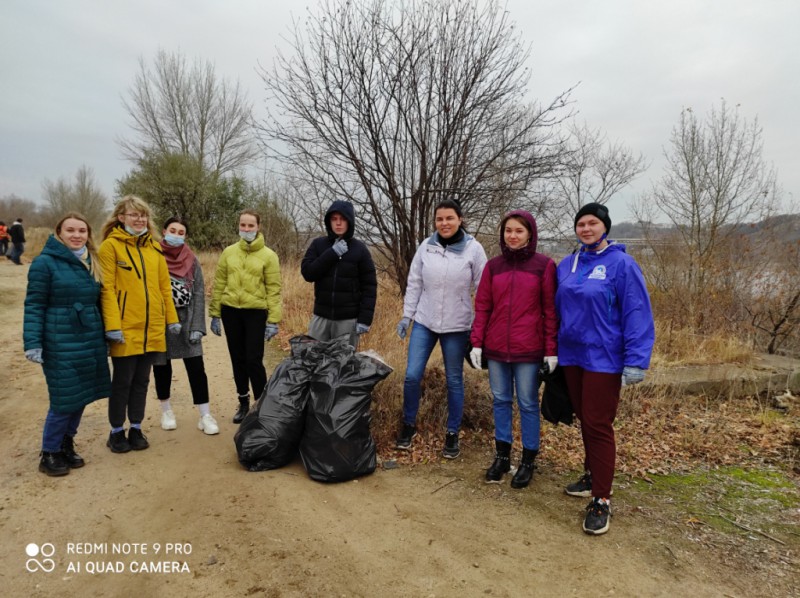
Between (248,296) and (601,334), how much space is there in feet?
9.05

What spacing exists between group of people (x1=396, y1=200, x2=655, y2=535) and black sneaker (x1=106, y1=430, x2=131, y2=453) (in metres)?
2.10

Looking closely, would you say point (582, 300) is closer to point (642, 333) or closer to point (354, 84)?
point (642, 333)

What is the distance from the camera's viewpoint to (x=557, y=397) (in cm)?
309

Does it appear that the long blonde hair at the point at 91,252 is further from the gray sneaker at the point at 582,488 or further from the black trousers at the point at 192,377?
the gray sneaker at the point at 582,488

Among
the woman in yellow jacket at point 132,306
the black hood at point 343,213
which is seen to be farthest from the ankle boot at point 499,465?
the woman in yellow jacket at point 132,306

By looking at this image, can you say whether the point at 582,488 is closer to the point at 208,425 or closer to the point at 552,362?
the point at 552,362

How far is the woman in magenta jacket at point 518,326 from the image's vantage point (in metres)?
3.05

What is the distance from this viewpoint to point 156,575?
87.7 inches

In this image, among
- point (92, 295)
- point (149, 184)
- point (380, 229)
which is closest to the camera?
point (92, 295)

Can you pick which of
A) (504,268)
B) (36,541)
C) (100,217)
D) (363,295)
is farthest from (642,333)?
(100,217)

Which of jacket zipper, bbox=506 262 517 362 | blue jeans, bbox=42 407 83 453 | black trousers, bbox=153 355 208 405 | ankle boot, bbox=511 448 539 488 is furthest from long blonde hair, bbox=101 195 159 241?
ankle boot, bbox=511 448 539 488

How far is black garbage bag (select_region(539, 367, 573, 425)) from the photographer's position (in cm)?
306

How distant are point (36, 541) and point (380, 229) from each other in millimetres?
5358

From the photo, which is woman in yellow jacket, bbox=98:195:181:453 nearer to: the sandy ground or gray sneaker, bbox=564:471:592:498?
the sandy ground
